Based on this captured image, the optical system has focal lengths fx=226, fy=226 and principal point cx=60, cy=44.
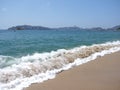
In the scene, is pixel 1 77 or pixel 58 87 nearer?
pixel 58 87

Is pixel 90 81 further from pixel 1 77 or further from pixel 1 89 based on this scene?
pixel 1 77

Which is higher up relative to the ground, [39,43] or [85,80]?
[85,80]

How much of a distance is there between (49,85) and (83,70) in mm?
1733

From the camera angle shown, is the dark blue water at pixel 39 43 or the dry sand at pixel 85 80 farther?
the dark blue water at pixel 39 43

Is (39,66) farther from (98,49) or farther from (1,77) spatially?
(98,49)

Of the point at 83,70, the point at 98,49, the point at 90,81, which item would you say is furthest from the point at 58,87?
the point at 98,49

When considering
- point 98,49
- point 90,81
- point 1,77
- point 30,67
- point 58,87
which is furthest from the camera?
point 98,49

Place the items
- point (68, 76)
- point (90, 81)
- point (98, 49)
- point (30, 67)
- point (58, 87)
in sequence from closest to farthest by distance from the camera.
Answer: point (58, 87), point (90, 81), point (68, 76), point (30, 67), point (98, 49)

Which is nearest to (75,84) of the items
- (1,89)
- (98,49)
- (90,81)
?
(90,81)

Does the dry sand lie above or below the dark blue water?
above

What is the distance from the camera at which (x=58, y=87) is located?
509cm

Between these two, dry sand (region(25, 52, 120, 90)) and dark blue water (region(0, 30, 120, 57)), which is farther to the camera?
dark blue water (region(0, 30, 120, 57))

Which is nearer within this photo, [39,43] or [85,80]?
[85,80]

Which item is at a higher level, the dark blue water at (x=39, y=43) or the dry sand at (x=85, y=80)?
the dry sand at (x=85, y=80)
